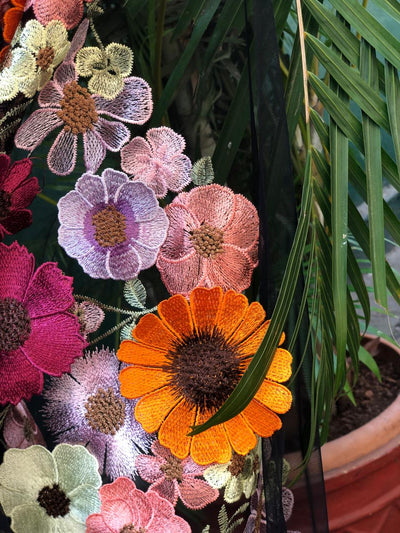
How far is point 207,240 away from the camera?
0.35m

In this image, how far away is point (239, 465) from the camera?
14.2 inches

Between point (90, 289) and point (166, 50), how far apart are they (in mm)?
149

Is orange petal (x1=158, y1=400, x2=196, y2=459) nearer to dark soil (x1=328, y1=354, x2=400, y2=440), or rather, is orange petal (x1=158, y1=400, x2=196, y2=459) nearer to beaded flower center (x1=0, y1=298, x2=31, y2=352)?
beaded flower center (x1=0, y1=298, x2=31, y2=352)

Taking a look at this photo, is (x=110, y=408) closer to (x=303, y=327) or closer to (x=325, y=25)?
(x=303, y=327)

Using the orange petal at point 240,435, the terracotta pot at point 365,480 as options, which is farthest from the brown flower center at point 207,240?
the terracotta pot at point 365,480

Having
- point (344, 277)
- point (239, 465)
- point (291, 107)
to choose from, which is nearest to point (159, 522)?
point (239, 465)

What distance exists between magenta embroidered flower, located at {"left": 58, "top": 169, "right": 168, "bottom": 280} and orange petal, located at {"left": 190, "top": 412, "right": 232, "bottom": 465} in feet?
0.33

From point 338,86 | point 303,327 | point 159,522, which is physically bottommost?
point 159,522

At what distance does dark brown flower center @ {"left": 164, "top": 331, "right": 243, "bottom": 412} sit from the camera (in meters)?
0.35

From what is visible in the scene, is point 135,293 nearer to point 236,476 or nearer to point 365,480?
point 236,476

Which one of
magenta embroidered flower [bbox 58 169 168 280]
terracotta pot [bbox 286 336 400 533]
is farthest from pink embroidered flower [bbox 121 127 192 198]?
terracotta pot [bbox 286 336 400 533]

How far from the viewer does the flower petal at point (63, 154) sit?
0.34 m

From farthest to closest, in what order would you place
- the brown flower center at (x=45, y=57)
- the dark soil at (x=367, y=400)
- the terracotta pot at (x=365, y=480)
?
1. the dark soil at (x=367, y=400)
2. the terracotta pot at (x=365, y=480)
3. the brown flower center at (x=45, y=57)

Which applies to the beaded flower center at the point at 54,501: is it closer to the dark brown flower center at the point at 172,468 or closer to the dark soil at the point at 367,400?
the dark brown flower center at the point at 172,468
